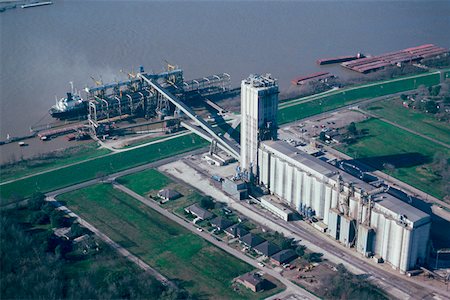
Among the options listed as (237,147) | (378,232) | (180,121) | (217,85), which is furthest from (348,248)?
(217,85)

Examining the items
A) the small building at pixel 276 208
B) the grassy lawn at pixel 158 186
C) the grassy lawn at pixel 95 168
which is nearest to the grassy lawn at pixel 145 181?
the grassy lawn at pixel 158 186

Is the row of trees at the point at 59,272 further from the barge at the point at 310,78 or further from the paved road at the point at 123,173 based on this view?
the barge at the point at 310,78

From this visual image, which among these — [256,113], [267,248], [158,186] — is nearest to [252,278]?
[267,248]

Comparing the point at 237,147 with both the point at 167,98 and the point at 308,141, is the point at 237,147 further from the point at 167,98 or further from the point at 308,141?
the point at 167,98

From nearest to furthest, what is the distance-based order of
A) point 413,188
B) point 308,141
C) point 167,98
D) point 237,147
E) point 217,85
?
point 413,188
point 237,147
point 308,141
point 167,98
point 217,85

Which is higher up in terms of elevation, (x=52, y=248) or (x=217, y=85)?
(x=217, y=85)

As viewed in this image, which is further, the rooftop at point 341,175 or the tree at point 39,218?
the tree at point 39,218

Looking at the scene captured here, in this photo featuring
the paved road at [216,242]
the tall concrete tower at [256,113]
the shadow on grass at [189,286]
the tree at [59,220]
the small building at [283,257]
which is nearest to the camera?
the shadow on grass at [189,286]

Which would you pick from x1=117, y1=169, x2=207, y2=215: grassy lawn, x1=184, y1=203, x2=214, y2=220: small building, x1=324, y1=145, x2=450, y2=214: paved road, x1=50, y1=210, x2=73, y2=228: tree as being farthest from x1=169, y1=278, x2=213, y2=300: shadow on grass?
x1=324, y1=145, x2=450, y2=214: paved road

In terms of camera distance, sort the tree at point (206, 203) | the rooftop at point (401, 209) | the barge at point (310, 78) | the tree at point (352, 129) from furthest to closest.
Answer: the barge at point (310, 78), the tree at point (352, 129), the tree at point (206, 203), the rooftop at point (401, 209)
